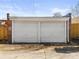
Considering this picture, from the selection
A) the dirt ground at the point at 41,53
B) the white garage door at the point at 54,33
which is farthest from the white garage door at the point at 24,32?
the dirt ground at the point at 41,53

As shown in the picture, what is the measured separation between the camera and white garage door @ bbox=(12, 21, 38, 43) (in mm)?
28441

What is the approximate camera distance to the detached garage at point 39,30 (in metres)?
28.4

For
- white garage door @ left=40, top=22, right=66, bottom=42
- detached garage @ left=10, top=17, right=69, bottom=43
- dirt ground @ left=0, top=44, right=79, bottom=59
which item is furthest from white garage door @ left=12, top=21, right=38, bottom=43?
dirt ground @ left=0, top=44, right=79, bottom=59

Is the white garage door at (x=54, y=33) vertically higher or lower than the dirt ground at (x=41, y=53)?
higher

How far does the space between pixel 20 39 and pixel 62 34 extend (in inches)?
200

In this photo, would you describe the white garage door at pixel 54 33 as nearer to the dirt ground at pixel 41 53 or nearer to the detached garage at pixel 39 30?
the detached garage at pixel 39 30

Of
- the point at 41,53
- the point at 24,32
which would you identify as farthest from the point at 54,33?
the point at 41,53

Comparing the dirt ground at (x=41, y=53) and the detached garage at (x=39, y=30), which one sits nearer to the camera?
the dirt ground at (x=41, y=53)

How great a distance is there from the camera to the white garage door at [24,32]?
93.3 feet

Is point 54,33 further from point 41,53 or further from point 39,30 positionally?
point 41,53

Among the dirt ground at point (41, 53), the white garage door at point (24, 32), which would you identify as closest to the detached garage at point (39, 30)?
the white garage door at point (24, 32)

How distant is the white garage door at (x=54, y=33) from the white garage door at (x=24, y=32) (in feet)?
3.18

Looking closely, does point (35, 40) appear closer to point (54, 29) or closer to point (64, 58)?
point (54, 29)

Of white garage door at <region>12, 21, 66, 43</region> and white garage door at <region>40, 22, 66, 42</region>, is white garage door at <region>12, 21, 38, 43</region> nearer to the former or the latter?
white garage door at <region>12, 21, 66, 43</region>
